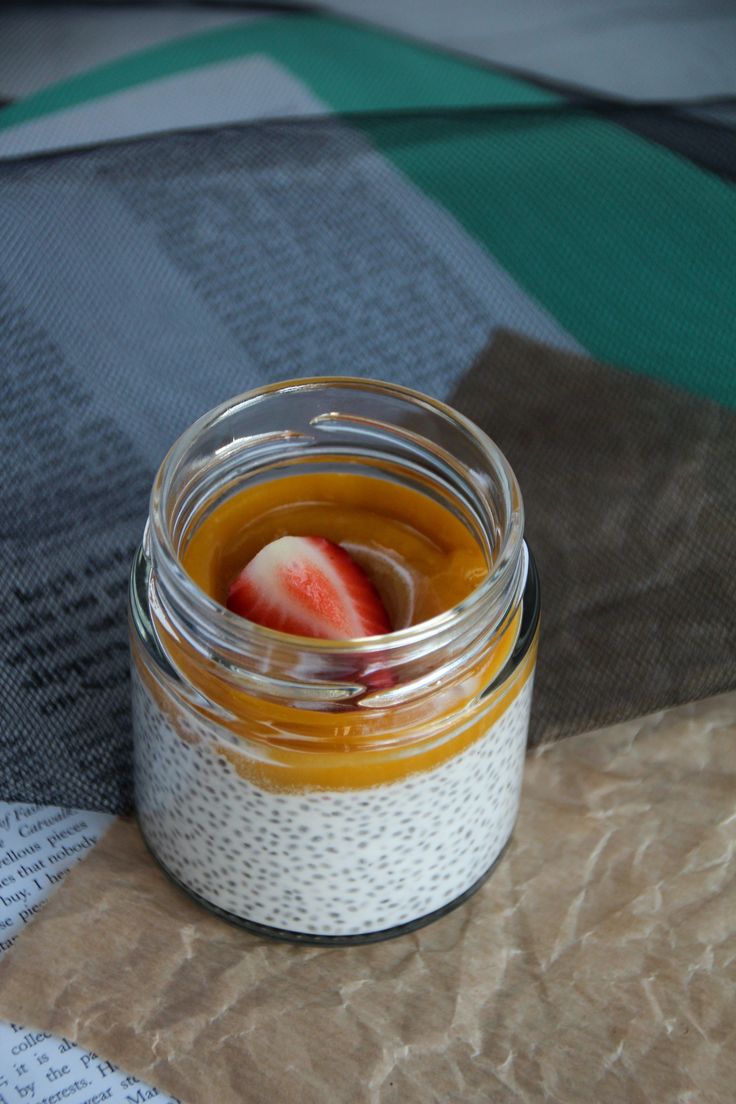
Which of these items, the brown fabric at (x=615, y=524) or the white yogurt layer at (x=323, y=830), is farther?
the brown fabric at (x=615, y=524)

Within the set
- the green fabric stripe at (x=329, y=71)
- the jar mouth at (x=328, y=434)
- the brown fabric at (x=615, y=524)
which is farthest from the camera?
the green fabric stripe at (x=329, y=71)

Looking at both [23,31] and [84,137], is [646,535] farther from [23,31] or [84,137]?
[23,31]

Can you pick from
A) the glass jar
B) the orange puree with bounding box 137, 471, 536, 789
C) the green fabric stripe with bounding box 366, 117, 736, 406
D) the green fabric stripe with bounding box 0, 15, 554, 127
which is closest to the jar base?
the glass jar

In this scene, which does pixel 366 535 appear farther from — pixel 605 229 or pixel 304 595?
pixel 605 229

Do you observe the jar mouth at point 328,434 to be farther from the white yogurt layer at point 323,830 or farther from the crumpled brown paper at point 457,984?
the crumpled brown paper at point 457,984

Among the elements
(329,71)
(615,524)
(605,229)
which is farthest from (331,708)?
(329,71)

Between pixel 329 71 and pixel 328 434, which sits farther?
pixel 329 71

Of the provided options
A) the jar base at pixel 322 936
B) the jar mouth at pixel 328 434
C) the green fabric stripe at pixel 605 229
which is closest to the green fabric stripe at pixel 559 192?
the green fabric stripe at pixel 605 229
